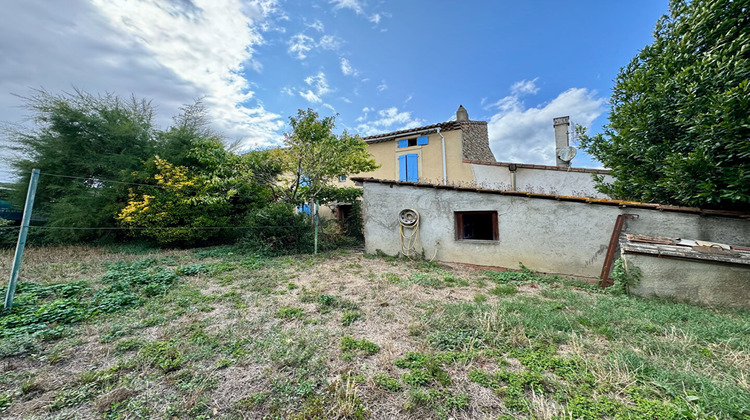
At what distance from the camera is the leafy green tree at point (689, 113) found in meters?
3.69

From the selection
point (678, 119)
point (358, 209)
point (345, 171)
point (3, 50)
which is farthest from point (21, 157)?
point (678, 119)

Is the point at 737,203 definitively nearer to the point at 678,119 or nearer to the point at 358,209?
the point at 678,119

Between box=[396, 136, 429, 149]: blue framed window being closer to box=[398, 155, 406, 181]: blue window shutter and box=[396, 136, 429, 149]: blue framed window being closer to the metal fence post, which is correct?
box=[398, 155, 406, 181]: blue window shutter

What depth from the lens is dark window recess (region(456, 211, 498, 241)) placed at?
6.52 meters

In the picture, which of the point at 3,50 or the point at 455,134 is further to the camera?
the point at 455,134

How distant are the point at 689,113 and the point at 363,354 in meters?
6.43

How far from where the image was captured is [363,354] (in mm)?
2576

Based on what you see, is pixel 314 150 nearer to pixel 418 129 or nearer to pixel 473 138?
pixel 418 129

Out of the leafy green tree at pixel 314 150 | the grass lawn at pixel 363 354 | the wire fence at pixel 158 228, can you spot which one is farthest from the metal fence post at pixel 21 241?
the leafy green tree at pixel 314 150

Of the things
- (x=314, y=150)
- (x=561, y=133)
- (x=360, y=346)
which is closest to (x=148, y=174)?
(x=314, y=150)

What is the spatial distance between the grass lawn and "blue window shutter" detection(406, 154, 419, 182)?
29.1 feet

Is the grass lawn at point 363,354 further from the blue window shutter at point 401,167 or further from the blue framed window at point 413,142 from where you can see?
→ the blue framed window at point 413,142

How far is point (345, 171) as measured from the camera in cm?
966

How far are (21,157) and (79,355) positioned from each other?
11451mm
